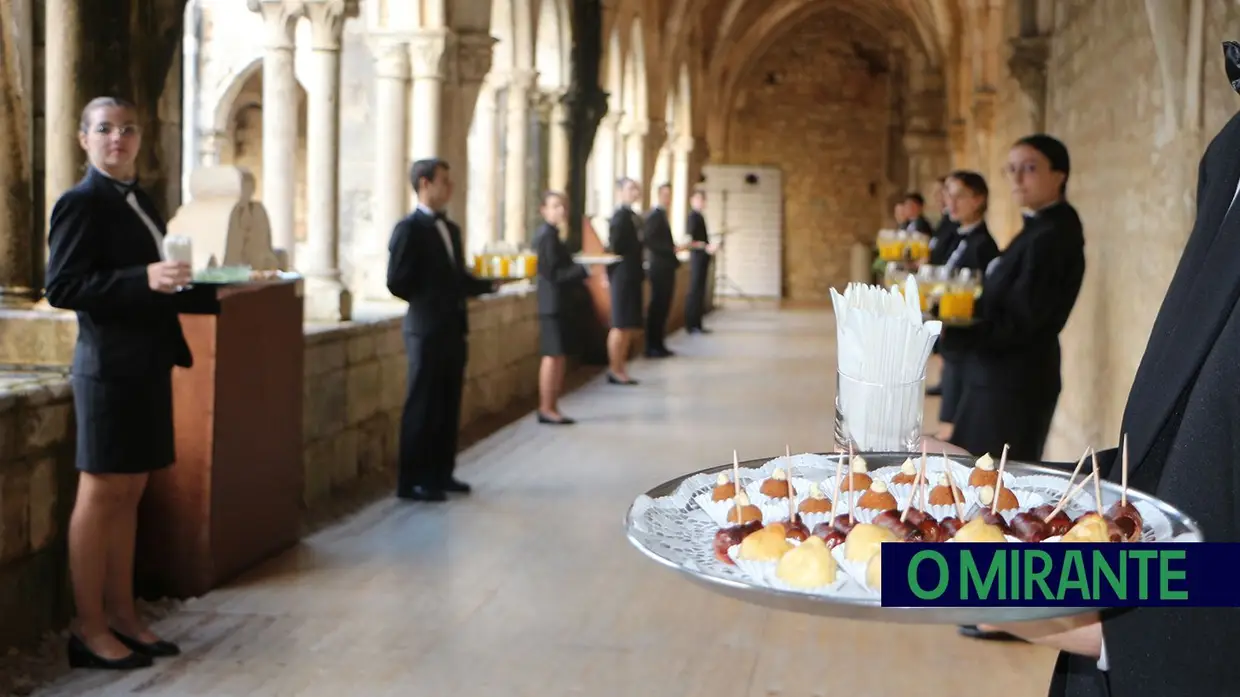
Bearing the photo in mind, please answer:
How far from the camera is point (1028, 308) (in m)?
3.89

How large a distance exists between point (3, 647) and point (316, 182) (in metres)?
3.44

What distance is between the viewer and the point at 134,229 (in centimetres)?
350

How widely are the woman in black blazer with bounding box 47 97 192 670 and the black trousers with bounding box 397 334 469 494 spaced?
2.10m

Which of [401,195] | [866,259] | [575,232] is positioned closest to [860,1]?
[866,259]

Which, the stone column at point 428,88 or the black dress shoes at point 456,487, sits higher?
the stone column at point 428,88

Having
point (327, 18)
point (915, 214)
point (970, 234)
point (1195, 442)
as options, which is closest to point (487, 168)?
point (327, 18)

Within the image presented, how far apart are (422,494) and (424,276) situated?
92 centimetres

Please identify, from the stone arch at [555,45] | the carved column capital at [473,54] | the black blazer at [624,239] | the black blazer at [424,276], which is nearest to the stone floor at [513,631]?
the black blazer at [424,276]

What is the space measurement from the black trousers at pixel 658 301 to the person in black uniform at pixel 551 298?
151 inches

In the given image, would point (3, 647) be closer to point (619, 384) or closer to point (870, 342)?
point (870, 342)

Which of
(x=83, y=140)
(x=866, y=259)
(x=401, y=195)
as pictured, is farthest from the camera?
(x=866, y=259)

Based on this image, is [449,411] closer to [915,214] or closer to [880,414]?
[880,414]

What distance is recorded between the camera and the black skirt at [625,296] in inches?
384

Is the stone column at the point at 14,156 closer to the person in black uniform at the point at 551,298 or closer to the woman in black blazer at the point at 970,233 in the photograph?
the woman in black blazer at the point at 970,233
